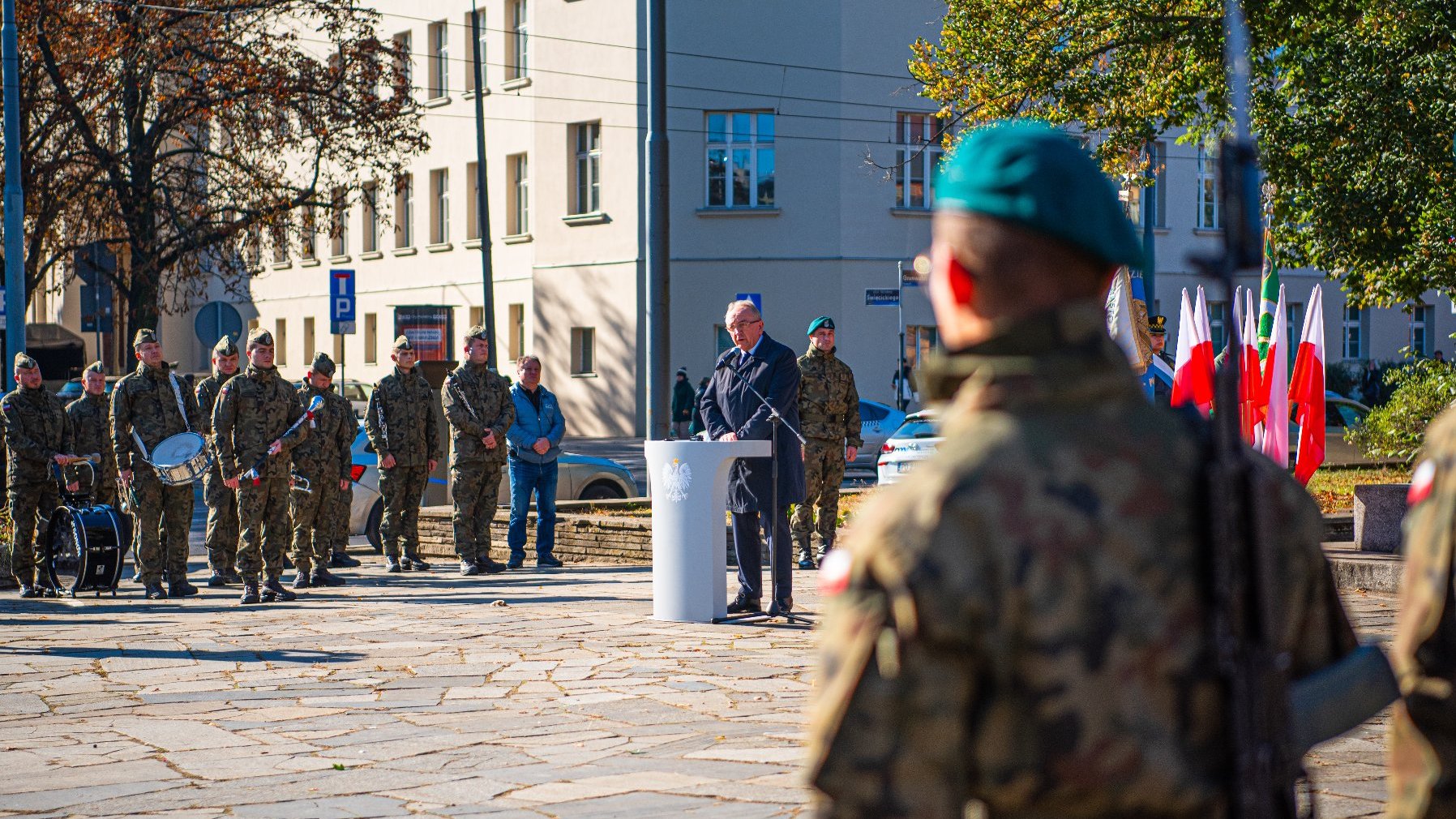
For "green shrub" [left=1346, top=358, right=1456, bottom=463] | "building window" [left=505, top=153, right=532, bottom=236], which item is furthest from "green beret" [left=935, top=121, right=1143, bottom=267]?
"building window" [left=505, top=153, right=532, bottom=236]

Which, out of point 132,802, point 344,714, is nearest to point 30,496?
point 344,714

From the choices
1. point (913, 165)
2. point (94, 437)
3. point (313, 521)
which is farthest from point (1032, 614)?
point (913, 165)

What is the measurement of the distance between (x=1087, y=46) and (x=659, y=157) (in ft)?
15.5

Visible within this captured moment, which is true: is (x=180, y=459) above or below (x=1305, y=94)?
below

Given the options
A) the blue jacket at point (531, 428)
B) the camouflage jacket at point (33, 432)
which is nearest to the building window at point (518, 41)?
the blue jacket at point (531, 428)

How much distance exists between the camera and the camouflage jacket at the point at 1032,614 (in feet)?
6.30

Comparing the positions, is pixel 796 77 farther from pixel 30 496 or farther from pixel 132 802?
pixel 132 802

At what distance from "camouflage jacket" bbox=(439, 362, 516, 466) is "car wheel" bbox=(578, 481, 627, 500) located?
12.2 feet

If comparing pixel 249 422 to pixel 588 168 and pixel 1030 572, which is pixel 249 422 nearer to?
pixel 1030 572

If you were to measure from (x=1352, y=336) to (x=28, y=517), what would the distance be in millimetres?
38728

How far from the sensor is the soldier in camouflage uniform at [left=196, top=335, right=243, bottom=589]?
1457cm

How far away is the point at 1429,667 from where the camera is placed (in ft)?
8.30

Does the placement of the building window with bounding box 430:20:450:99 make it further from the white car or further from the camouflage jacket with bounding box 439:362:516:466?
the camouflage jacket with bounding box 439:362:516:466

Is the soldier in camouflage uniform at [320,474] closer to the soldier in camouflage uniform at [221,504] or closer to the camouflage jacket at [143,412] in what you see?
the soldier in camouflage uniform at [221,504]
